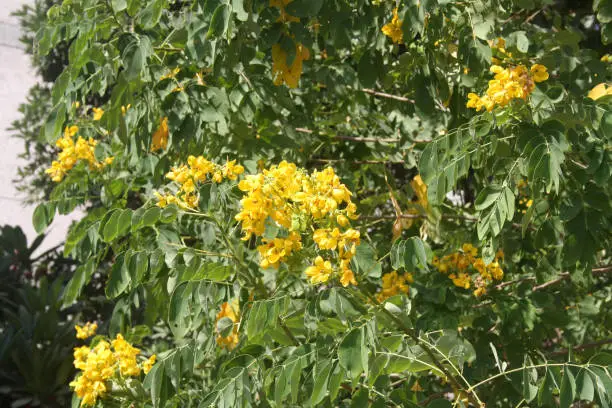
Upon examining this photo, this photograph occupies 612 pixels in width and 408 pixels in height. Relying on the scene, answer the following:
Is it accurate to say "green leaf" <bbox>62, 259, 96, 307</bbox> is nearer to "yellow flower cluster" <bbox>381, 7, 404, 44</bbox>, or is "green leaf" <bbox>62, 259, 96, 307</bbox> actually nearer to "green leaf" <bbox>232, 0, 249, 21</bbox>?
"green leaf" <bbox>232, 0, 249, 21</bbox>

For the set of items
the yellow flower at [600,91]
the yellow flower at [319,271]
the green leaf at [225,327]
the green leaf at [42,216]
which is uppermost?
the green leaf at [42,216]

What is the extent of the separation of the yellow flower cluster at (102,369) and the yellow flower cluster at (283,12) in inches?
32.8

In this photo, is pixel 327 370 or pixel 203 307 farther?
pixel 203 307

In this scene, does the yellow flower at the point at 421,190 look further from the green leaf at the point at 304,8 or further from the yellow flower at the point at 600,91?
the green leaf at the point at 304,8

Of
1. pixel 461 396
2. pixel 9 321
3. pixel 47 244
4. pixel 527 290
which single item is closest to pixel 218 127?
pixel 461 396

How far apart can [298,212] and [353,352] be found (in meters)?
0.26

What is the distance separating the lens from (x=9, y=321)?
171 inches

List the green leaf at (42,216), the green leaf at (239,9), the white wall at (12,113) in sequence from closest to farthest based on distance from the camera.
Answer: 1. the green leaf at (239,9)
2. the green leaf at (42,216)
3. the white wall at (12,113)

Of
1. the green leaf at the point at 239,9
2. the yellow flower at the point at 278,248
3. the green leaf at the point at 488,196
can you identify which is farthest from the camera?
the green leaf at the point at 488,196

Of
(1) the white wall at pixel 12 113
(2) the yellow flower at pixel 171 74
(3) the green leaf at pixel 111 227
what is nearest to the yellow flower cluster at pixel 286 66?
(2) the yellow flower at pixel 171 74

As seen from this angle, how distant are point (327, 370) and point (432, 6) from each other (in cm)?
71

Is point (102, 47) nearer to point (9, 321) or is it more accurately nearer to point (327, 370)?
point (327, 370)

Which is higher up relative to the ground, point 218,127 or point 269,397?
point 218,127

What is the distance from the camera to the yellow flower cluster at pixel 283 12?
1.58 m
